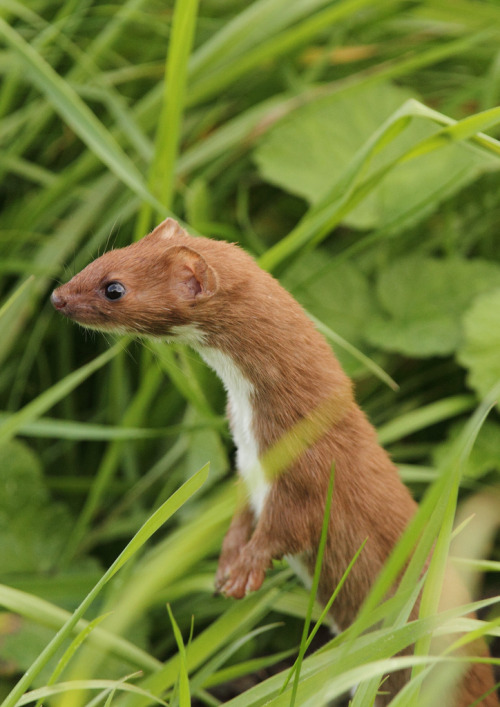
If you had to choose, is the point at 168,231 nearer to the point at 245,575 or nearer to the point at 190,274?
the point at 190,274

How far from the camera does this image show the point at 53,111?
3.60 m

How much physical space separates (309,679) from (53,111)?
2653mm

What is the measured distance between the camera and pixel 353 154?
11.5ft

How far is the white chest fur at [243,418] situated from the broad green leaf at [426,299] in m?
1.11

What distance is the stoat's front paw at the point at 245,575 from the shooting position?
2.03 m

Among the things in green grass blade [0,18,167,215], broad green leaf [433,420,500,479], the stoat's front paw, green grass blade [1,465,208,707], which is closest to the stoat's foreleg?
the stoat's front paw

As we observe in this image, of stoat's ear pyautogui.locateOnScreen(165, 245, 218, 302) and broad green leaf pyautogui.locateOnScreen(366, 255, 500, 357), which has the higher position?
stoat's ear pyautogui.locateOnScreen(165, 245, 218, 302)

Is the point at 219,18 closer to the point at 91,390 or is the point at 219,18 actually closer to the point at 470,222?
the point at 470,222

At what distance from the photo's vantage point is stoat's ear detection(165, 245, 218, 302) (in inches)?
76.4

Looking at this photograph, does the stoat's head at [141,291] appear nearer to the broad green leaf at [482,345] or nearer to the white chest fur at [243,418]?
the white chest fur at [243,418]

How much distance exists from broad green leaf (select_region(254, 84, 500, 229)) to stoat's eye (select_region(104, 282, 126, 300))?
1.45 metres

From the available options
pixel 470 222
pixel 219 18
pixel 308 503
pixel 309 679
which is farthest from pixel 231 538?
pixel 219 18

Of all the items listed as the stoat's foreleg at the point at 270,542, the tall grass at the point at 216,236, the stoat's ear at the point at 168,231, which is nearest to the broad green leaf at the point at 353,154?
the tall grass at the point at 216,236

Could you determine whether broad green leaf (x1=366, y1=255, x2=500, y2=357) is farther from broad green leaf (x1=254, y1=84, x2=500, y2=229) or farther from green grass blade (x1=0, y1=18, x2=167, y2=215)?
green grass blade (x1=0, y1=18, x2=167, y2=215)
